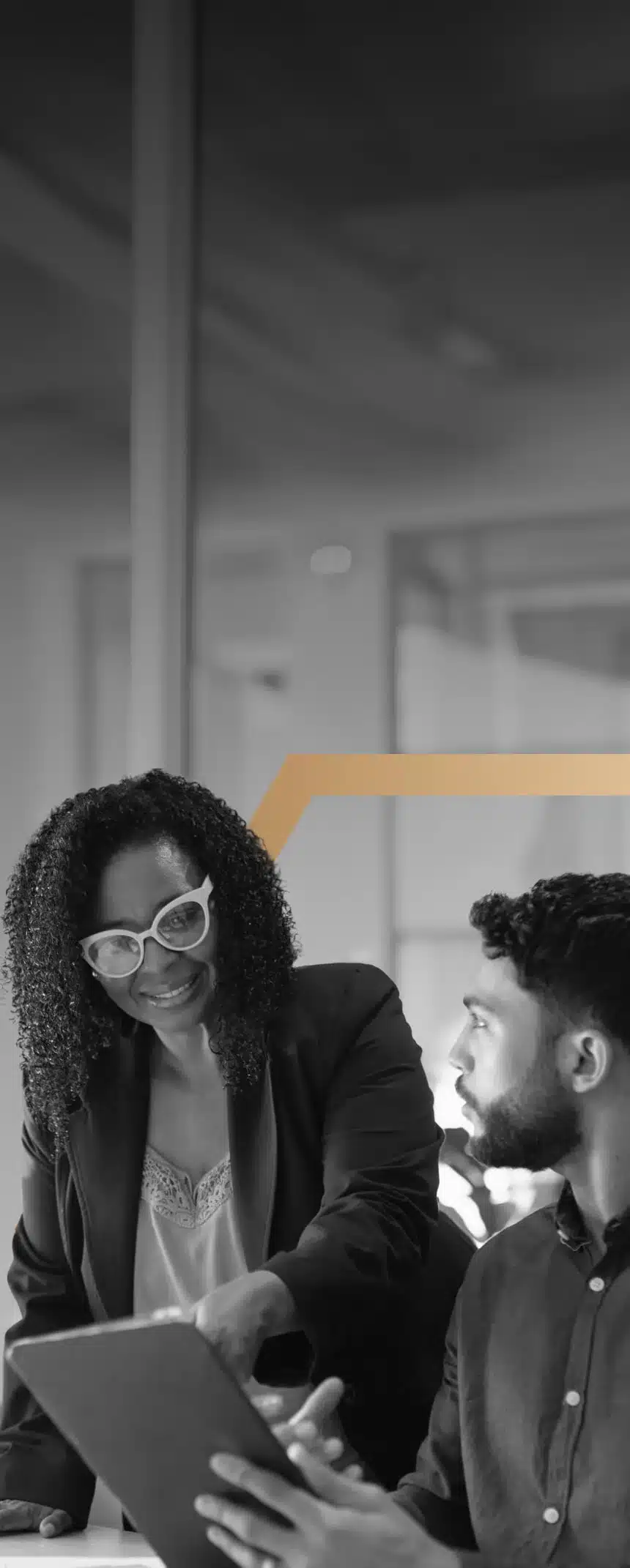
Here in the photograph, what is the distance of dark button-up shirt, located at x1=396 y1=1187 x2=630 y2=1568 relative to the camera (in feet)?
5.21

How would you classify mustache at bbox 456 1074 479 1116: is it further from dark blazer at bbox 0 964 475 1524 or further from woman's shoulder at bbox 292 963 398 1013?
woman's shoulder at bbox 292 963 398 1013

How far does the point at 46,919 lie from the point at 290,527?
5.30ft

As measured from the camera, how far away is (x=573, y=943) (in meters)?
1.72

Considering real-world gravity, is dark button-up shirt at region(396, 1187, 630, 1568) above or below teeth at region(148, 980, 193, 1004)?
below

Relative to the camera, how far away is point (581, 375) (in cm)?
337

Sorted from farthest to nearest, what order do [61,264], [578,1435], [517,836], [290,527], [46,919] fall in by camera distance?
[61,264], [290,527], [517,836], [46,919], [578,1435]

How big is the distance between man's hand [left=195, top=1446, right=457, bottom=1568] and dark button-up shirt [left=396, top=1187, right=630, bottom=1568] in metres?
0.19

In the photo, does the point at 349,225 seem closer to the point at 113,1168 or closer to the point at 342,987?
the point at 342,987

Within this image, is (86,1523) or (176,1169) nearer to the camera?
(86,1523)

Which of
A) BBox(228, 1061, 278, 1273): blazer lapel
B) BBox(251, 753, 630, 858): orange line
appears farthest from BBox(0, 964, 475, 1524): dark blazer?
BBox(251, 753, 630, 858): orange line

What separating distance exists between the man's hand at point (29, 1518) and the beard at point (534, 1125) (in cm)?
72

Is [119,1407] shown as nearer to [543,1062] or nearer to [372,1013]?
[543,1062]

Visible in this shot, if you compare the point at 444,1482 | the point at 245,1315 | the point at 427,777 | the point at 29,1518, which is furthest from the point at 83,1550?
the point at 427,777

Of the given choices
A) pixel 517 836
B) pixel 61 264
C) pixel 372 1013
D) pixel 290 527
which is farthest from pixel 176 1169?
pixel 61 264
